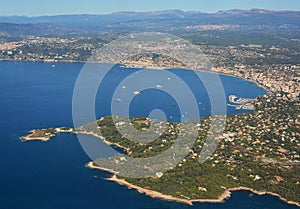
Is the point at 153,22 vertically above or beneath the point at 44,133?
above

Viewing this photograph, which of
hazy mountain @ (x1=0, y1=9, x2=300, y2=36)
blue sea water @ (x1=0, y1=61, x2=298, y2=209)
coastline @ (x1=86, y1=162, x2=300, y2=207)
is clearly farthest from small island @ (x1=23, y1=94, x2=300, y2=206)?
hazy mountain @ (x1=0, y1=9, x2=300, y2=36)

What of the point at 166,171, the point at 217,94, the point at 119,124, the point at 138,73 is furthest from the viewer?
the point at 138,73

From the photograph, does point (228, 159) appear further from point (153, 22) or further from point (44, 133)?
point (153, 22)

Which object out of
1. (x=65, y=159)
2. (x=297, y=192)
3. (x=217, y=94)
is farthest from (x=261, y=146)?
(x=217, y=94)

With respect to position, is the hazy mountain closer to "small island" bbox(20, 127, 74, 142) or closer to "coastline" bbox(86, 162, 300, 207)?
"small island" bbox(20, 127, 74, 142)

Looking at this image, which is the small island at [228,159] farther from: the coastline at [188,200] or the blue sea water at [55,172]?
the blue sea water at [55,172]

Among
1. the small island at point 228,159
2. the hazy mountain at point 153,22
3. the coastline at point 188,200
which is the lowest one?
the coastline at point 188,200

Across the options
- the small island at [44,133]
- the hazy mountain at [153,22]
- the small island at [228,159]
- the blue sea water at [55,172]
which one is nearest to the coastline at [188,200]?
the small island at [228,159]

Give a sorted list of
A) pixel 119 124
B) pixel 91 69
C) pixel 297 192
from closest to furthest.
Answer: pixel 297 192 → pixel 119 124 → pixel 91 69

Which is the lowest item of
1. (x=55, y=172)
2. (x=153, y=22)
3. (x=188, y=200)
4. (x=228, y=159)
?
(x=188, y=200)

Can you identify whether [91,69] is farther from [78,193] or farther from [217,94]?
[78,193]

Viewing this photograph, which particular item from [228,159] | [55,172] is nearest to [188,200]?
[228,159]
